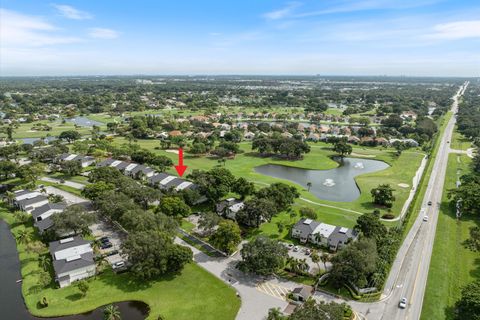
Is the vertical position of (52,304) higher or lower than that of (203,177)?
lower

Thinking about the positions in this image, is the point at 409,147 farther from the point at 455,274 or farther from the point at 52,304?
the point at 52,304

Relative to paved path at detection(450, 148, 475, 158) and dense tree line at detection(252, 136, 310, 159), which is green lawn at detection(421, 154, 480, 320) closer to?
dense tree line at detection(252, 136, 310, 159)

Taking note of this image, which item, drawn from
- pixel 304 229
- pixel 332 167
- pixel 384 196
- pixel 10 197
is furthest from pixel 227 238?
pixel 332 167

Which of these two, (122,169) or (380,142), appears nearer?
(122,169)

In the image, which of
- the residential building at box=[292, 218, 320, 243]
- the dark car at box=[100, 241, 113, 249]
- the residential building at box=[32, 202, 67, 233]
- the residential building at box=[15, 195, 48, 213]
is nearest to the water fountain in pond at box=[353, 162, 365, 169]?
the residential building at box=[292, 218, 320, 243]

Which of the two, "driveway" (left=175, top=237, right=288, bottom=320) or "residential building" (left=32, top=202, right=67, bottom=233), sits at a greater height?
"residential building" (left=32, top=202, right=67, bottom=233)

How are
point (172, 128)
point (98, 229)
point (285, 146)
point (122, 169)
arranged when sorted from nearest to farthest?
point (98, 229), point (122, 169), point (285, 146), point (172, 128)

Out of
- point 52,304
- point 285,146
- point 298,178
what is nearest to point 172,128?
point 285,146
